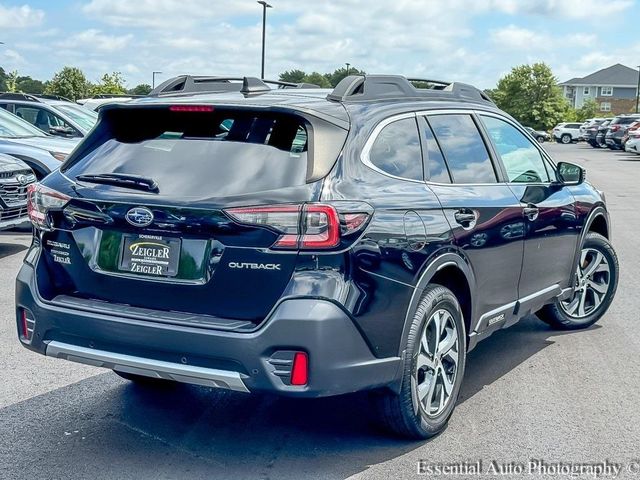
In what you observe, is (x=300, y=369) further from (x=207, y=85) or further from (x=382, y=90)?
(x=207, y=85)

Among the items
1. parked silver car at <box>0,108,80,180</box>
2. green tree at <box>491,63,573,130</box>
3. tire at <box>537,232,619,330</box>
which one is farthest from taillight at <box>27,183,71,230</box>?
green tree at <box>491,63,573,130</box>

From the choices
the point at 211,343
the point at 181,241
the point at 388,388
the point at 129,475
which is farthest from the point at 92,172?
the point at 388,388

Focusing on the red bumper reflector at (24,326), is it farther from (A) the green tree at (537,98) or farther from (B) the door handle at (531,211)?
(A) the green tree at (537,98)

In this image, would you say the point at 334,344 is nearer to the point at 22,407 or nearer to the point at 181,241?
the point at 181,241

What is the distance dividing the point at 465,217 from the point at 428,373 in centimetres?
91

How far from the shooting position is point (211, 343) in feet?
12.6

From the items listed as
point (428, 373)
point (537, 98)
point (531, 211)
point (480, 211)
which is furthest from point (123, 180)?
point (537, 98)

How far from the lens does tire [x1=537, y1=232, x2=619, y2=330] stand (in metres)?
6.90

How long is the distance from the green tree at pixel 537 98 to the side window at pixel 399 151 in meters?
84.6

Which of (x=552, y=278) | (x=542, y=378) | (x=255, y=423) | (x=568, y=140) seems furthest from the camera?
(x=568, y=140)

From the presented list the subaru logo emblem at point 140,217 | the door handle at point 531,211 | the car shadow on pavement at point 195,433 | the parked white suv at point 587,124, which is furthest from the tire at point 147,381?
the parked white suv at point 587,124

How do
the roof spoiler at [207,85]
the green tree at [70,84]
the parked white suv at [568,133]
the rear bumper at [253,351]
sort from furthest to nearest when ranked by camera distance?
the parked white suv at [568,133]
the green tree at [70,84]
the roof spoiler at [207,85]
the rear bumper at [253,351]

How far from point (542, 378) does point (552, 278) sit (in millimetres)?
814

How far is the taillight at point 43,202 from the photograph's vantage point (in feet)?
14.3
